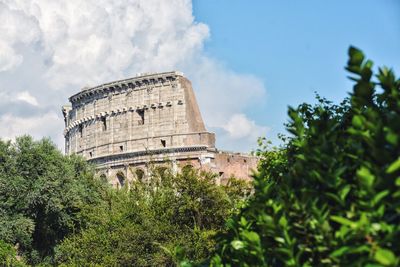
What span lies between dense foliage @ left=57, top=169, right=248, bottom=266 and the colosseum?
64.6ft

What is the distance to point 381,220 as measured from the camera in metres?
4.62

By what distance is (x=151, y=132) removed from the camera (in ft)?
170

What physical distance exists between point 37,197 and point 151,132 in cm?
1837

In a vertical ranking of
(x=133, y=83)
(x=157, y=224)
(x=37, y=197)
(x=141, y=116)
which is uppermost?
(x=133, y=83)

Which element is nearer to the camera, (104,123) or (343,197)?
(343,197)

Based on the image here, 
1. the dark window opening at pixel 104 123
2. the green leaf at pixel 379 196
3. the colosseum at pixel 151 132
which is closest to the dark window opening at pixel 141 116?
the colosseum at pixel 151 132

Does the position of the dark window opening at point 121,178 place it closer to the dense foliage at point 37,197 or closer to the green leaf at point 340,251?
the dense foliage at point 37,197

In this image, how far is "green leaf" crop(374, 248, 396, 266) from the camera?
4121mm

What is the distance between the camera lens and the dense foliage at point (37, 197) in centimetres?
3378

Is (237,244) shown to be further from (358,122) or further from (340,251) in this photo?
(358,122)

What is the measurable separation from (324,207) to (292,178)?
1.95 ft

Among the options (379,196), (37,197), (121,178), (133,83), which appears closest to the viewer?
(379,196)

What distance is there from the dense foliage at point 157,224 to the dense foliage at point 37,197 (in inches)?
189

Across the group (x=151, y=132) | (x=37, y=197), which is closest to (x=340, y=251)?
(x=37, y=197)
